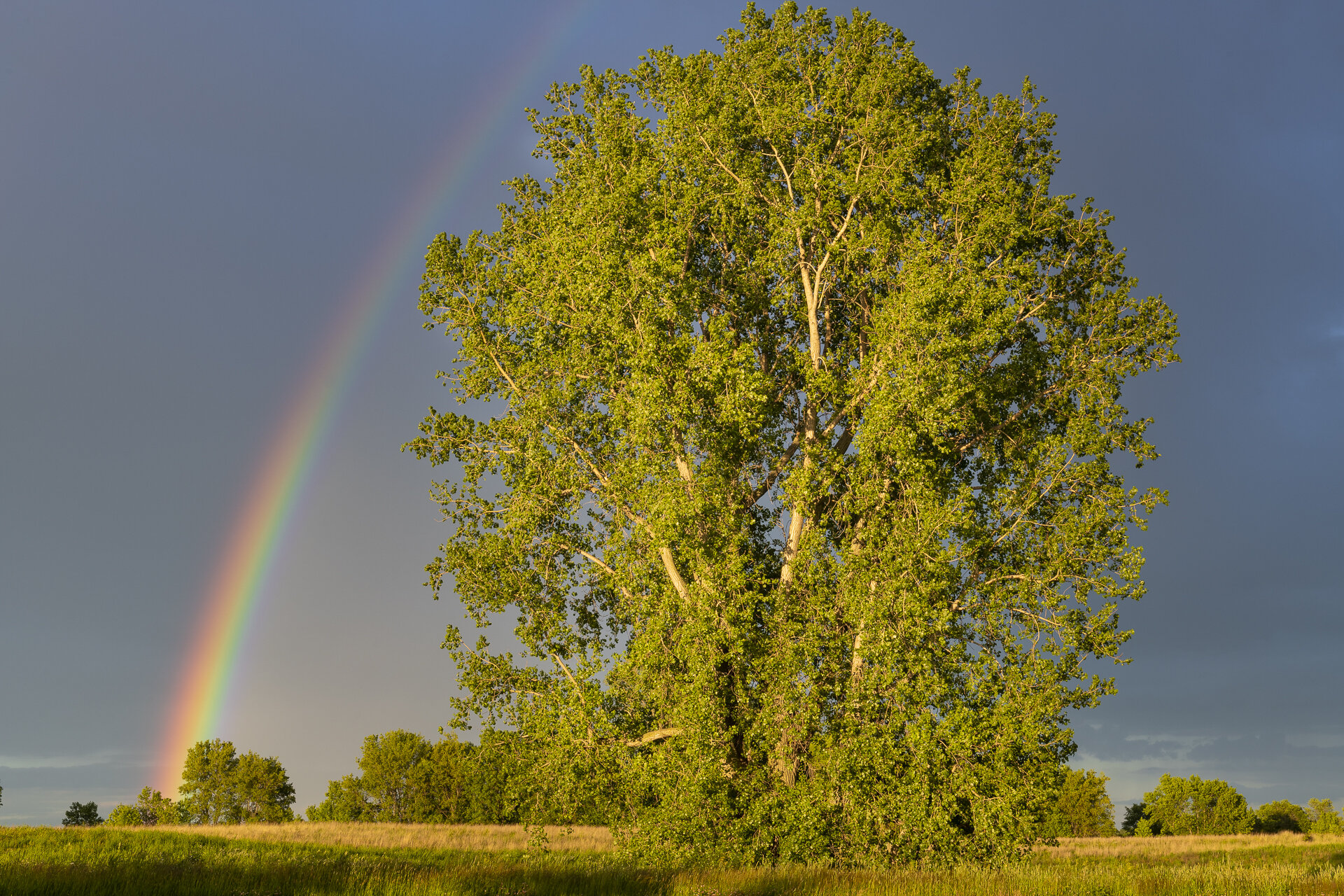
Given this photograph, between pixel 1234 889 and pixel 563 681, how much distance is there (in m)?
14.1

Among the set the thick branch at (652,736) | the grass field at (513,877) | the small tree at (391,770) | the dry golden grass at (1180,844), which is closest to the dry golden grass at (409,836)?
the grass field at (513,877)

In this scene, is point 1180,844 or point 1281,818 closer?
point 1180,844

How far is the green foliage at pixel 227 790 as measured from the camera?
336 ft

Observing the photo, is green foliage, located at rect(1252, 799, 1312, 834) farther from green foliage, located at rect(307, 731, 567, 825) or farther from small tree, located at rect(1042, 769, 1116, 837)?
green foliage, located at rect(307, 731, 567, 825)

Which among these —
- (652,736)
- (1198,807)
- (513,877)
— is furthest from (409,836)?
(1198,807)

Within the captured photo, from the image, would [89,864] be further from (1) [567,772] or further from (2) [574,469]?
(2) [574,469]

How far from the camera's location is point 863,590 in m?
21.0

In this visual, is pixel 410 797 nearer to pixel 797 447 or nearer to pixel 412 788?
pixel 412 788

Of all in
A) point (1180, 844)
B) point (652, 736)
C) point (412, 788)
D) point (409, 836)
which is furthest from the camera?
point (412, 788)

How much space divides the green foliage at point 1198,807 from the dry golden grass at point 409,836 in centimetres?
8897

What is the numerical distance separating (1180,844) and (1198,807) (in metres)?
70.9

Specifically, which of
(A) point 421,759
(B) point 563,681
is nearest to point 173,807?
(A) point 421,759

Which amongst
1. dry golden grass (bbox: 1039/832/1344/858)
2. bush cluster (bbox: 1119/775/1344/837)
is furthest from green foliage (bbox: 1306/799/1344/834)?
dry golden grass (bbox: 1039/832/1344/858)

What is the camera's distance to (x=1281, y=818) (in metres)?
115
